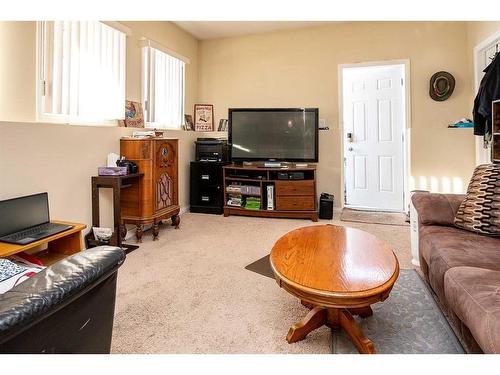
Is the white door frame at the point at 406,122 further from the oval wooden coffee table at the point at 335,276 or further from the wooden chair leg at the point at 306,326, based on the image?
the wooden chair leg at the point at 306,326

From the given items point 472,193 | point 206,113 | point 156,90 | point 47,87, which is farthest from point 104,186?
point 472,193

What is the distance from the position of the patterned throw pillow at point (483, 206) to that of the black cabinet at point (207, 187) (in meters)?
2.92

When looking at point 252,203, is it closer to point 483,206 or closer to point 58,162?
point 58,162

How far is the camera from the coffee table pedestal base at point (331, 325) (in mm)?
1354

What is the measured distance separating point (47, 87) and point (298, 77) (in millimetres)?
3191

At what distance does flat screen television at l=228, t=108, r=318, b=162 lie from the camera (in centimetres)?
397

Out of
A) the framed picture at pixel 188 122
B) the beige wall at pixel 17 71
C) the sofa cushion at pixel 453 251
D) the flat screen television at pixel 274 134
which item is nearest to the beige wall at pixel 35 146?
the beige wall at pixel 17 71

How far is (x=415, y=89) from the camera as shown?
3.94 m

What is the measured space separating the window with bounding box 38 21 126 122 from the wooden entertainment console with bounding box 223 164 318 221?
1.71m

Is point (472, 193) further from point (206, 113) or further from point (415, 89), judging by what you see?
point (206, 113)

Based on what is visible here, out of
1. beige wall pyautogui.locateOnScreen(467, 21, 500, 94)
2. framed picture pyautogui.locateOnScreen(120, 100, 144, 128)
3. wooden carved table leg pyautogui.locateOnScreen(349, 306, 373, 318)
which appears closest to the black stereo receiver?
framed picture pyautogui.locateOnScreen(120, 100, 144, 128)

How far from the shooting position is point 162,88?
12.8 ft

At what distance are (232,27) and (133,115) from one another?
2.09 m

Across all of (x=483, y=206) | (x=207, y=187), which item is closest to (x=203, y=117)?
(x=207, y=187)
